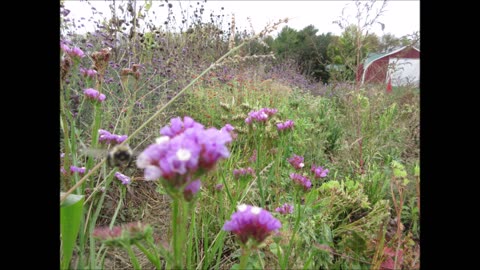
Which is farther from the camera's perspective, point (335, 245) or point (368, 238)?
point (335, 245)

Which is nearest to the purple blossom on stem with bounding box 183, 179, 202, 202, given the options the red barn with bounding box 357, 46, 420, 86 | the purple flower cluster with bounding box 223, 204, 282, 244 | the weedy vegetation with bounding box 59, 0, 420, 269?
the weedy vegetation with bounding box 59, 0, 420, 269

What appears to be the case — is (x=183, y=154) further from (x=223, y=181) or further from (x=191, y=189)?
(x=223, y=181)

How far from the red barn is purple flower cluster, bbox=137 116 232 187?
2047 mm

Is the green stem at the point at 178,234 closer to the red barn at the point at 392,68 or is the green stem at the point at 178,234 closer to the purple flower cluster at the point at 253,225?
the purple flower cluster at the point at 253,225

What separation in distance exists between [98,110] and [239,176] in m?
0.64

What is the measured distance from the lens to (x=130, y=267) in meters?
1.49

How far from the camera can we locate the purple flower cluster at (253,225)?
736mm

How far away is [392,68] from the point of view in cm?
260

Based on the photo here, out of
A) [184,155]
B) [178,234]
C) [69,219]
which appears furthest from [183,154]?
[69,219]

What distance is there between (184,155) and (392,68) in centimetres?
241

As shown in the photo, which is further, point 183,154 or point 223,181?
point 223,181
